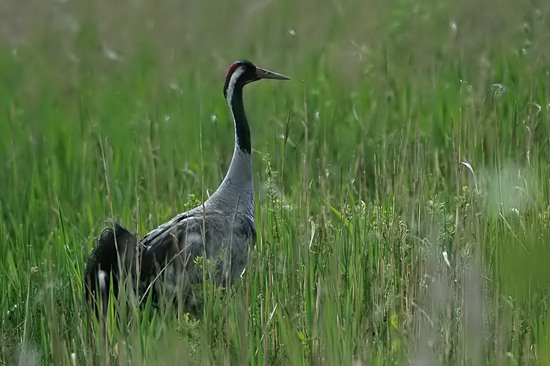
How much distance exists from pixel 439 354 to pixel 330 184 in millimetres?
2114

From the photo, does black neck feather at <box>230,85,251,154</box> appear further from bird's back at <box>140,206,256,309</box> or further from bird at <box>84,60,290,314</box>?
bird's back at <box>140,206,256,309</box>

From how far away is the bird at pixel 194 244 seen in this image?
2891 millimetres

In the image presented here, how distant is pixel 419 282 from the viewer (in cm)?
271

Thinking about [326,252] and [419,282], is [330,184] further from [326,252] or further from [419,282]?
[419,282]

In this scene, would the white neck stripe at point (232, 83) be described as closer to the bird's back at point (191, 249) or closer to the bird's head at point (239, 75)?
the bird's head at point (239, 75)

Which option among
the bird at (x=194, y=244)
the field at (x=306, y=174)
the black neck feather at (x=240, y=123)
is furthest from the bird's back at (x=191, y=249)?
the black neck feather at (x=240, y=123)

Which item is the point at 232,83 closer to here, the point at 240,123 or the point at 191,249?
the point at 240,123

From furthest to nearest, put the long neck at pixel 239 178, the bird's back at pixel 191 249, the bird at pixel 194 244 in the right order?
1. the long neck at pixel 239 178
2. the bird's back at pixel 191 249
3. the bird at pixel 194 244

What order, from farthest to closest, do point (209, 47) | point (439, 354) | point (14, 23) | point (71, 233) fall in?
1. point (14, 23)
2. point (209, 47)
3. point (71, 233)
4. point (439, 354)

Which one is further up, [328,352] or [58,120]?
[58,120]

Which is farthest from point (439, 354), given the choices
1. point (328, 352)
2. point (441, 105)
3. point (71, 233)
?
point (441, 105)

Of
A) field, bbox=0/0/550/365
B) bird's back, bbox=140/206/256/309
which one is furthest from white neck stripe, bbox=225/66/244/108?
bird's back, bbox=140/206/256/309

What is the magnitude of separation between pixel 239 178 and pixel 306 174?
73 centimetres

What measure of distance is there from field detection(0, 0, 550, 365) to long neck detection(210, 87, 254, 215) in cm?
13
